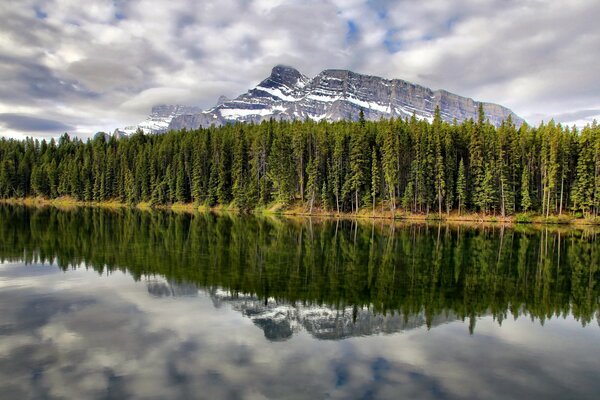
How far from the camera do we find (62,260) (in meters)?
32.9

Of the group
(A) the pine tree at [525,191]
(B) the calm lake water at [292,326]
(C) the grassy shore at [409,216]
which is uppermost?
(A) the pine tree at [525,191]

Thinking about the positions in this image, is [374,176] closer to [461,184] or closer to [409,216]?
[409,216]

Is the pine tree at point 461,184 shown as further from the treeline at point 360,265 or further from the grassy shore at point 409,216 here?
the treeline at point 360,265

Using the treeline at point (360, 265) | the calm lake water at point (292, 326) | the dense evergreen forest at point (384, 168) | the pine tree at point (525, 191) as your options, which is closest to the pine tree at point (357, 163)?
the dense evergreen forest at point (384, 168)

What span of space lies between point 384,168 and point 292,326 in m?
79.3

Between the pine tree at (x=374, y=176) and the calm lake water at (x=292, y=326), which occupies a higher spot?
the pine tree at (x=374, y=176)

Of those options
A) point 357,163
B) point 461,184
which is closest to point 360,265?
point 461,184

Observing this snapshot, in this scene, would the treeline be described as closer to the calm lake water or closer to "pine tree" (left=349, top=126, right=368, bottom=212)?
the calm lake water

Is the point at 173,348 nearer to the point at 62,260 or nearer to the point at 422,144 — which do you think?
the point at 62,260

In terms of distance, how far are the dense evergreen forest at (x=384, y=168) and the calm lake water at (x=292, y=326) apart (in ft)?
188

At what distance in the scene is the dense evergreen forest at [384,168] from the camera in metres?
88.6

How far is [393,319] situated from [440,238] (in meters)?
36.5

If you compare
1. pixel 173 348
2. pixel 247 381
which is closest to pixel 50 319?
pixel 173 348

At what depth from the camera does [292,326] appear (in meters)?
18.1
